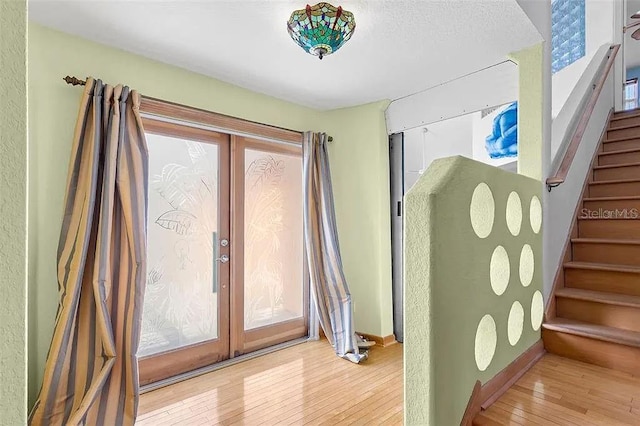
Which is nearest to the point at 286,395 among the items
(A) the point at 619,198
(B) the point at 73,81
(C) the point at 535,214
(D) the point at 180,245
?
(D) the point at 180,245

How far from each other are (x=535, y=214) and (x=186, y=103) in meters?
2.55

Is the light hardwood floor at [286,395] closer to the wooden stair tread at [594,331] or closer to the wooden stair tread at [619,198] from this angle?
the wooden stair tread at [594,331]

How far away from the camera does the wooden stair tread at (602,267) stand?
203 centimetres

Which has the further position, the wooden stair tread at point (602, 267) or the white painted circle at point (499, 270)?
the wooden stair tread at point (602, 267)

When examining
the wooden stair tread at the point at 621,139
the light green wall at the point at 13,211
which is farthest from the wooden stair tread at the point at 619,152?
the light green wall at the point at 13,211

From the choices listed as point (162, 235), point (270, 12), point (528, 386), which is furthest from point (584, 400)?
point (162, 235)

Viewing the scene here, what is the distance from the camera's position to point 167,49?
7.66 ft

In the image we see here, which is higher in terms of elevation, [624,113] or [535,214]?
[624,113]

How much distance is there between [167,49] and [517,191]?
2.37 metres

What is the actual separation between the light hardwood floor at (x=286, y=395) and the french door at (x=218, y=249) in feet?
0.95

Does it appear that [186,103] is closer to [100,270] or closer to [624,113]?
[100,270]

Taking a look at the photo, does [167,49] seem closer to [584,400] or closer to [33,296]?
[33,296]

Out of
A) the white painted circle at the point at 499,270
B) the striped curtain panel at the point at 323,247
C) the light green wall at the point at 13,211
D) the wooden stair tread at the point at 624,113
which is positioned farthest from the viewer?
the wooden stair tread at the point at 624,113

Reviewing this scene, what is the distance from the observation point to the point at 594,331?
5.99 feet
